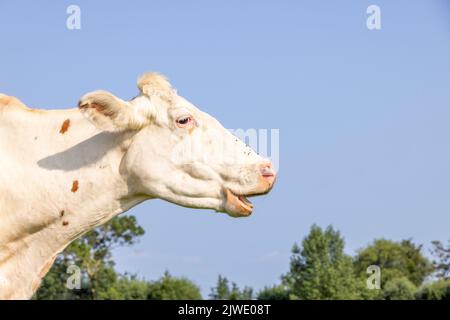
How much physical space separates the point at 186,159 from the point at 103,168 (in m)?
0.94

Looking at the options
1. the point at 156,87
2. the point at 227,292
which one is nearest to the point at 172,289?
the point at 227,292

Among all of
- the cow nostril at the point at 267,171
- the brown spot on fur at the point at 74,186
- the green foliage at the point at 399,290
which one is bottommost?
the brown spot on fur at the point at 74,186

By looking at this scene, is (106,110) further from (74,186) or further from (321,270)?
(321,270)

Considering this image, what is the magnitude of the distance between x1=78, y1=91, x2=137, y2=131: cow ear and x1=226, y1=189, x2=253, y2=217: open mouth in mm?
1407

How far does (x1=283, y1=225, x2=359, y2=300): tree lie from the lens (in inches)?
4564

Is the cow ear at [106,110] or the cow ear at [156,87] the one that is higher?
the cow ear at [156,87]

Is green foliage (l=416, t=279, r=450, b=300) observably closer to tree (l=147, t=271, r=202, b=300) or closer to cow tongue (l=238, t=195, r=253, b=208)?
tree (l=147, t=271, r=202, b=300)

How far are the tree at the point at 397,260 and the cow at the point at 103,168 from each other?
138935 millimetres

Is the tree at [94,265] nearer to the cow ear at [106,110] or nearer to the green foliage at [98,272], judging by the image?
the green foliage at [98,272]

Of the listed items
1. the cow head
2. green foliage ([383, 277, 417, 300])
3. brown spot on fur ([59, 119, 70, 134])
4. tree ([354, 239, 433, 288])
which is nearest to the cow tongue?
the cow head

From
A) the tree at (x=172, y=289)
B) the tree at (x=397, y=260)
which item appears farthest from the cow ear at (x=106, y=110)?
the tree at (x=397, y=260)

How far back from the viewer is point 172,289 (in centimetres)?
12006

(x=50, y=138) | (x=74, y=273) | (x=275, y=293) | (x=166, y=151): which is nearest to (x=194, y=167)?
(x=166, y=151)

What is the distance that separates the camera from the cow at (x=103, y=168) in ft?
30.8
